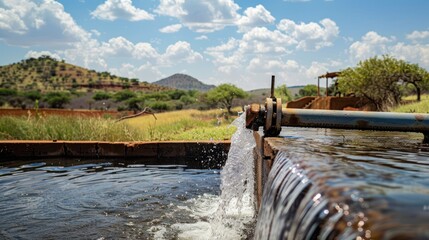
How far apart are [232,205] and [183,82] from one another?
168 meters

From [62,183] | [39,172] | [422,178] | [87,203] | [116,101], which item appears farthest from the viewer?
[116,101]

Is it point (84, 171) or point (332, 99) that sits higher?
point (332, 99)

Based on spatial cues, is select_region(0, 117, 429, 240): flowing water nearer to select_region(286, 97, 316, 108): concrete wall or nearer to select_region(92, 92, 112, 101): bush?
select_region(286, 97, 316, 108): concrete wall

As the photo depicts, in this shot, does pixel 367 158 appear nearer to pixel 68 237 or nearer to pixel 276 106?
pixel 276 106

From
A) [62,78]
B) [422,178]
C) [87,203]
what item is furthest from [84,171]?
[62,78]

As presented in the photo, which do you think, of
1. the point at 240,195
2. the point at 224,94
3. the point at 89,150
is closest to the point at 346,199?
the point at 240,195

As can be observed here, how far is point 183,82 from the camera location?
17175 centimetres

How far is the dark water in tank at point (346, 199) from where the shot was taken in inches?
40.1

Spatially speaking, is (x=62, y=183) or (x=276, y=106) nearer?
(x=276, y=106)

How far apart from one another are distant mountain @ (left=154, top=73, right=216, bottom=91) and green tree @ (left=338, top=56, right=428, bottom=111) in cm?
13761

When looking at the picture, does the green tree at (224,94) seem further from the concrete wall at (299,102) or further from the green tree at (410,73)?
the green tree at (410,73)

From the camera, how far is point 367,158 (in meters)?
2.29

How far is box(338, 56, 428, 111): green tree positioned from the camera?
2494cm

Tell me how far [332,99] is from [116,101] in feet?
113
